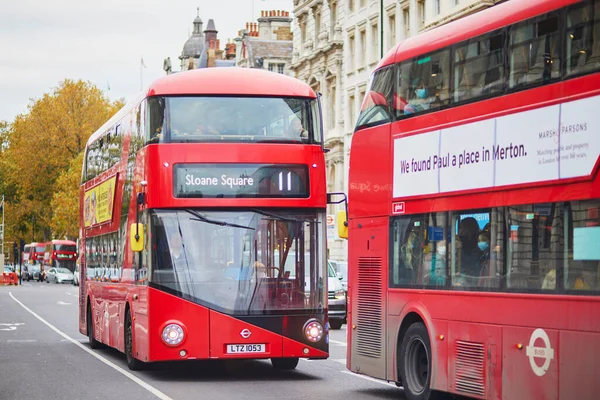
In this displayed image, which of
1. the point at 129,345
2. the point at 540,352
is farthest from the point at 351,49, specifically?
the point at 540,352

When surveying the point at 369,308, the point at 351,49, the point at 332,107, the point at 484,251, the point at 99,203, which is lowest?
the point at 369,308

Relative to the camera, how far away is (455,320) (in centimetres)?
1341

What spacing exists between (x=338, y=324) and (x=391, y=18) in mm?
27426

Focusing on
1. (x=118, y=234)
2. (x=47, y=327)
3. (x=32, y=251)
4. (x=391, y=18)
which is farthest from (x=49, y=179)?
(x=118, y=234)

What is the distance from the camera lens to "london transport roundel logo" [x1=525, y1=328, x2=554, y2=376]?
11.4 metres

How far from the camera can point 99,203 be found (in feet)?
79.5

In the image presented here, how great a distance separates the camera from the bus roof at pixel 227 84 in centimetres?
1812

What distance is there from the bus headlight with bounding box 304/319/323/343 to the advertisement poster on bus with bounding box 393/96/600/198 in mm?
3398

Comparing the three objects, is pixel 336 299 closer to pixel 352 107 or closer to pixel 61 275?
pixel 352 107

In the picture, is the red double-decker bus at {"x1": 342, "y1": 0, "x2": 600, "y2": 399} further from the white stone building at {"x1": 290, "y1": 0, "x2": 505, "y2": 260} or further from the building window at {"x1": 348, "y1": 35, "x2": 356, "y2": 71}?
the building window at {"x1": 348, "y1": 35, "x2": 356, "y2": 71}

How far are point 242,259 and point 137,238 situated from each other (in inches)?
59.5

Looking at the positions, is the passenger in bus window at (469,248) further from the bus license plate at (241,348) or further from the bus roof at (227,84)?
the bus roof at (227,84)

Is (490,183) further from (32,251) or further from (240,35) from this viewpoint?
(32,251)

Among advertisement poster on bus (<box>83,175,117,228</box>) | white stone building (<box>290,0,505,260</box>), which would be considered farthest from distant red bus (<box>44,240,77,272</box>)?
advertisement poster on bus (<box>83,175,117,228</box>)
